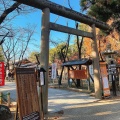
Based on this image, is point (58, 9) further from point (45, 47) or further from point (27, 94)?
point (27, 94)

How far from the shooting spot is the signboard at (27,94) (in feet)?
20.5

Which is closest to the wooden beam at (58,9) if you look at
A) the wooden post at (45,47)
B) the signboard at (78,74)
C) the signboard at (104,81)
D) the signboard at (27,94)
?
the wooden post at (45,47)

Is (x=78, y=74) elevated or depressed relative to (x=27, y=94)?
elevated

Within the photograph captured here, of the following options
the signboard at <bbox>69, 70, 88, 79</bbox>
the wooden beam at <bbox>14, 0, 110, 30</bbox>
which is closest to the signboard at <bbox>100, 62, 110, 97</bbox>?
the wooden beam at <bbox>14, 0, 110, 30</bbox>

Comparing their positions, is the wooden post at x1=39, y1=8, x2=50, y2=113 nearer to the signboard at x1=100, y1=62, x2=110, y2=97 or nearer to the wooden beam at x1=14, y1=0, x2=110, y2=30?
the wooden beam at x1=14, y1=0, x2=110, y2=30

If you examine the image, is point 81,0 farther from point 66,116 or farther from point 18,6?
point 66,116

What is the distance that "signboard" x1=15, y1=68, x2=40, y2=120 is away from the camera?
6241mm

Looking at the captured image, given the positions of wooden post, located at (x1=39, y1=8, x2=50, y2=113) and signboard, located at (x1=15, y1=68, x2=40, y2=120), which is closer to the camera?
signboard, located at (x1=15, y1=68, x2=40, y2=120)

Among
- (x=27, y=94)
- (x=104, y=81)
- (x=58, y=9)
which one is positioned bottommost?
(x=27, y=94)

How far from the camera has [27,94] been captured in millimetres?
6582

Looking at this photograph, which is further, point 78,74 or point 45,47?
point 78,74

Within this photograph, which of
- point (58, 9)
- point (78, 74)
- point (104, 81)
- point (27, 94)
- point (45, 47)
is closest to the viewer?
point (27, 94)

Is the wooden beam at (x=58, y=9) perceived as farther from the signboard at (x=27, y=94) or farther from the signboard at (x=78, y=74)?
the signboard at (x=78, y=74)

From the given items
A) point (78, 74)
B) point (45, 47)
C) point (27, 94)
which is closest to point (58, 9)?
point (45, 47)
